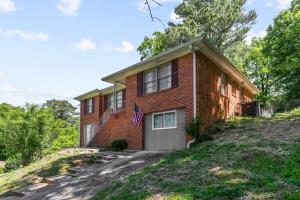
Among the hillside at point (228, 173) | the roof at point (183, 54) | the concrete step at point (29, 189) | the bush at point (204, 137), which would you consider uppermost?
the roof at point (183, 54)

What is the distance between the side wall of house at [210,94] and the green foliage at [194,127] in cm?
56

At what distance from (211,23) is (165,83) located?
19872 millimetres

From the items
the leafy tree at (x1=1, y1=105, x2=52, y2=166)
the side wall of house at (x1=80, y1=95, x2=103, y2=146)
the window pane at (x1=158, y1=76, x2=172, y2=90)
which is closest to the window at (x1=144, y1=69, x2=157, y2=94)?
the window pane at (x1=158, y1=76, x2=172, y2=90)

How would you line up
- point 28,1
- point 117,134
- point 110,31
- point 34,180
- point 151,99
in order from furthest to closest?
point 117,134, point 151,99, point 34,180, point 110,31, point 28,1

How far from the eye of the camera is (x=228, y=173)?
8.96 meters

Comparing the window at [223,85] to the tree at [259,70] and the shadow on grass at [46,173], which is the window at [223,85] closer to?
the shadow on grass at [46,173]

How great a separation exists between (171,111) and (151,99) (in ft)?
5.31

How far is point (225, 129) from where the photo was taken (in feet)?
53.9

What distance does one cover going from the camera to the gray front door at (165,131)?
1628 centimetres

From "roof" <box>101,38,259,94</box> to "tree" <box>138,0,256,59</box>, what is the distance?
42.7 feet

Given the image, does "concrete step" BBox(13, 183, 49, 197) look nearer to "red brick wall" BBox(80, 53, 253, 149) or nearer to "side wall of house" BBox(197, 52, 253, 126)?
"red brick wall" BBox(80, 53, 253, 149)

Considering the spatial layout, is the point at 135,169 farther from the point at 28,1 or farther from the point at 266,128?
the point at 28,1

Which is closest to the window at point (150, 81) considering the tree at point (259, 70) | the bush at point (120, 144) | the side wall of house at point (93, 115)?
the bush at point (120, 144)

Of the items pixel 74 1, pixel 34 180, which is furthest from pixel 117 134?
pixel 74 1
